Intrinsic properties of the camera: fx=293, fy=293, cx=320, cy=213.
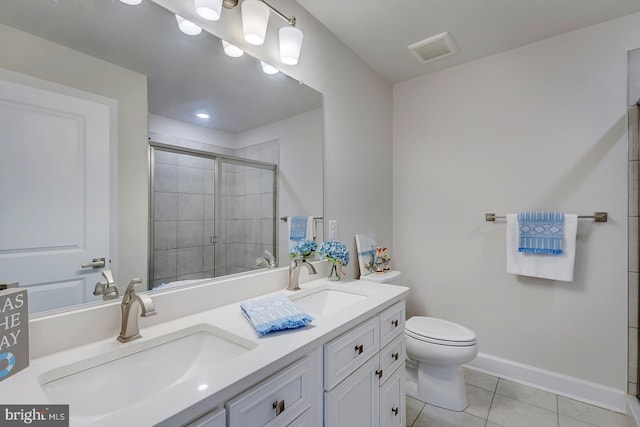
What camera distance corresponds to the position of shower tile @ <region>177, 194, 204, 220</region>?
121 cm

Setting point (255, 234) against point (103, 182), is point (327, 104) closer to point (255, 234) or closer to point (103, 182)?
point (255, 234)

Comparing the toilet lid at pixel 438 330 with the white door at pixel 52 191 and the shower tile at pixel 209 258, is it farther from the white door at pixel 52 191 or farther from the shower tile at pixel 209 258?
the white door at pixel 52 191

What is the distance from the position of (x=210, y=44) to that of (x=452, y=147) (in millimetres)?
1957

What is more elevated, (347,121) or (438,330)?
(347,121)

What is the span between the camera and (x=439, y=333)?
1.86m

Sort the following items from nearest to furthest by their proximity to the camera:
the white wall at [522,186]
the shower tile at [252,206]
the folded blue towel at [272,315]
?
the folded blue towel at [272,315] < the shower tile at [252,206] < the white wall at [522,186]

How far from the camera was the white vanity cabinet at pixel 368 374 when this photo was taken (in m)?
1.04

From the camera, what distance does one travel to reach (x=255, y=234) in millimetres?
1518

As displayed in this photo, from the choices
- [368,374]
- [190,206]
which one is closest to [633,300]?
[368,374]

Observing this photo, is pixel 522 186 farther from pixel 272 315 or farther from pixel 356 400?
pixel 272 315

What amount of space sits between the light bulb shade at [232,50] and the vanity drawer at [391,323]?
140 cm

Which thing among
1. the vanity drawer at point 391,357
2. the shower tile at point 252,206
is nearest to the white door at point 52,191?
the shower tile at point 252,206

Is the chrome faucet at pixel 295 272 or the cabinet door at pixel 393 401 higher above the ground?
the chrome faucet at pixel 295 272

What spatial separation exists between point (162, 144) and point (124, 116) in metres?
0.16
